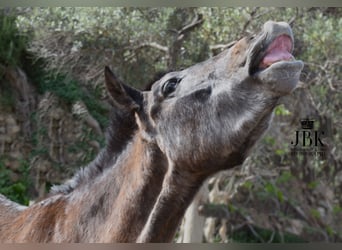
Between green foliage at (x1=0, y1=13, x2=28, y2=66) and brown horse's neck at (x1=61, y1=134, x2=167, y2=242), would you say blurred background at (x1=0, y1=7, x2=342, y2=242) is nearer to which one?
green foliage at (x1=0, y1=13, x2=28, y2=66)

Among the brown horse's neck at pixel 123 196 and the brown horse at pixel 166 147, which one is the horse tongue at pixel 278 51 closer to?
the brown horse at pixel 166 147

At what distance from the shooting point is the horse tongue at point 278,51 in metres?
3.10

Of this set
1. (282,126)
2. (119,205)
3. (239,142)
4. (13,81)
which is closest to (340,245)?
(282,126)

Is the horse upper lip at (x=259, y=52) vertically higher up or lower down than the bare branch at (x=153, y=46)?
higher up

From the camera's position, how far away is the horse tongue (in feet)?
10.2

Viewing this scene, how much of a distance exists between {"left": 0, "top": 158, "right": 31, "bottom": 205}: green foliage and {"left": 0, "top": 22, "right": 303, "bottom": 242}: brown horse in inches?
22.4

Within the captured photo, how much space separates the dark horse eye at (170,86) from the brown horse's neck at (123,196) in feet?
0.96

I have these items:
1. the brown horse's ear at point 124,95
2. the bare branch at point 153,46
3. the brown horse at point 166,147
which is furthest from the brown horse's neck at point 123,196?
the bare branch at point 153,46

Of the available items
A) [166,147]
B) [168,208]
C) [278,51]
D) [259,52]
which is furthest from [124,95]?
[278,51]

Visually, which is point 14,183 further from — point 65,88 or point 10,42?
point 10,42

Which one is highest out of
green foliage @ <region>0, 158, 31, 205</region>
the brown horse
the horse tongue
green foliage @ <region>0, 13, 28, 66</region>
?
green foliage @ <region>0, 13, 28, 66</region>

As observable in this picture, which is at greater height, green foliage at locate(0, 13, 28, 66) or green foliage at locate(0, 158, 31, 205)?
green foliage at locate(0, 13, 28, 66)

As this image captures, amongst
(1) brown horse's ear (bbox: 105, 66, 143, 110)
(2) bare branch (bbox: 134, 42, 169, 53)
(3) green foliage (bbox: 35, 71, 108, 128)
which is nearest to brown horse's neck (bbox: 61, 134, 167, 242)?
(1) brown horse's ear (bbox: 105, 66, 143, 110)

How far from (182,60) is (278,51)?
766 mm
